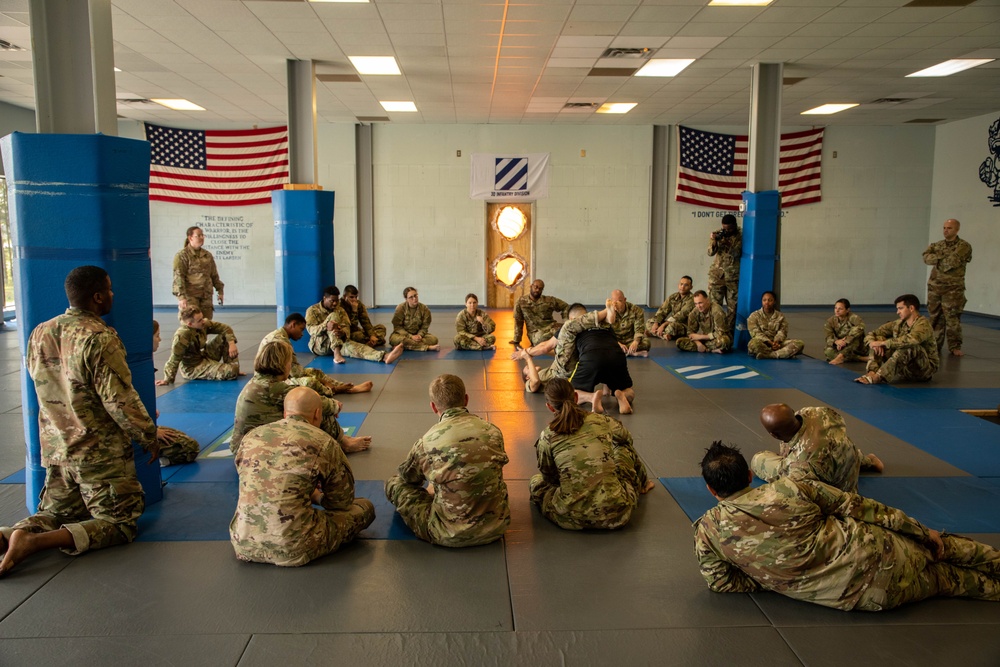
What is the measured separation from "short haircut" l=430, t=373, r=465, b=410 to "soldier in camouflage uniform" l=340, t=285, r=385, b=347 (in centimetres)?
748

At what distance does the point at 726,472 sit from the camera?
392cm

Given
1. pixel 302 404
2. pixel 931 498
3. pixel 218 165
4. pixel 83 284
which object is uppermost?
pixel 218 165

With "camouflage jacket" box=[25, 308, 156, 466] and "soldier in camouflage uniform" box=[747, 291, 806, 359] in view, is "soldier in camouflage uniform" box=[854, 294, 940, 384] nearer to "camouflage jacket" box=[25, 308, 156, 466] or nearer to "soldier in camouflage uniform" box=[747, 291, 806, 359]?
"soldier in camouflage uniform" box=[747, 291, 806, 359]

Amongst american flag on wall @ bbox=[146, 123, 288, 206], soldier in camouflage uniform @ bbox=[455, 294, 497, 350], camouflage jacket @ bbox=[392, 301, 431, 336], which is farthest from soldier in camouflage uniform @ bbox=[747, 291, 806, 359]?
american flag on wall @ bbox=[146, 123, 288, 206]

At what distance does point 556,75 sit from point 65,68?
362 inches

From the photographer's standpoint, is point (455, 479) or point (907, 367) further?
point (907, 367)

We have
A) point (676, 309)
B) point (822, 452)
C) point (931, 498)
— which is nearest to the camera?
point (822, 452)

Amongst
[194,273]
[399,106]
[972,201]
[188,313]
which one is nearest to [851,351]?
[972,201]

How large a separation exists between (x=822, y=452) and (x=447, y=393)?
8.63ft

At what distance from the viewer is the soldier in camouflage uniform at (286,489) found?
4.26 meters

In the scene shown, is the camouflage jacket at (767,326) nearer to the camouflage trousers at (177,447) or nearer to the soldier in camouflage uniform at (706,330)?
the soldier in camouflage uniform at (706,330)

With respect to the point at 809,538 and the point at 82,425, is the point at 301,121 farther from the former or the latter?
the point at 809,538

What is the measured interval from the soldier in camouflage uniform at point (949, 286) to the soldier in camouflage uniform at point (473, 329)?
7.36 meters

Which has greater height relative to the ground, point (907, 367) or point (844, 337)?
point (844, 337)
